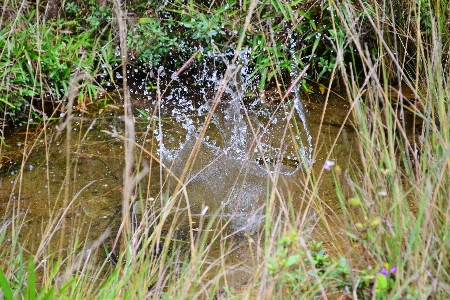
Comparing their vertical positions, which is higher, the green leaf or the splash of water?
the green leaf

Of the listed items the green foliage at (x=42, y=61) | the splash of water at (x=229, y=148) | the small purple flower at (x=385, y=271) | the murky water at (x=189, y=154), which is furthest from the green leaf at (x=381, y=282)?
the green foliage at (x=42, y=61)

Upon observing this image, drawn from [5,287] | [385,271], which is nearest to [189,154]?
[5,287]

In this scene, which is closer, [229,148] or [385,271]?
[385,271]

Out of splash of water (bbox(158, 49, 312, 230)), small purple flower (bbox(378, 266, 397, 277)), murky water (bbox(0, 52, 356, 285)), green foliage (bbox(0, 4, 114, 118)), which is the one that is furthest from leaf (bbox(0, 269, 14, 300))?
green foliage (bbox(0, 4, 114, 118))

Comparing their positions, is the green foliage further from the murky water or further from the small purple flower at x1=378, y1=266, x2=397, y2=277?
the small purple flower at x1=378, y1=266, x2=397, y2=277

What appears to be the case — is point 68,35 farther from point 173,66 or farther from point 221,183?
point 221,183

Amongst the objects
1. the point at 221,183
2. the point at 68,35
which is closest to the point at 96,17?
the point at 68,35

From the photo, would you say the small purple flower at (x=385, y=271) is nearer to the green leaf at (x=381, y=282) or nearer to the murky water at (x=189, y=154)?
the green leaf at (x=381, y=282)

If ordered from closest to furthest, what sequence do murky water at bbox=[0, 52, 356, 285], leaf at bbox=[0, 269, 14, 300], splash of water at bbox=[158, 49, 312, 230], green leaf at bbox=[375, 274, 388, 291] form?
green leaf at bbox=[375, 274, 388, 291] → leaf at bbox=[0, 269, 14, 300] → murky water at bbox=[0, 52, 356, 285] → splash of water at bbox=[158, 49, 312, 230]

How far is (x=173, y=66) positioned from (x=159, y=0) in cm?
51

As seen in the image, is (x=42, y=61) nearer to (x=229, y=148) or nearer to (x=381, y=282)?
(x=229, y=148)

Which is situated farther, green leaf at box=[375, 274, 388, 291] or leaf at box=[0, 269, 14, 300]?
leaf at box=[0, 269, 14, 300]

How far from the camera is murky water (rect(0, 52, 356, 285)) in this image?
2.76 metres

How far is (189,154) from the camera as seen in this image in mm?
3381
